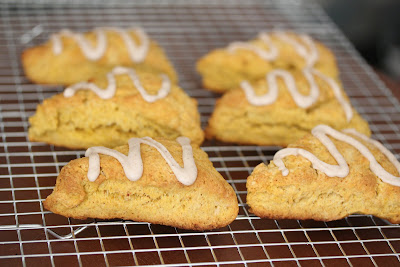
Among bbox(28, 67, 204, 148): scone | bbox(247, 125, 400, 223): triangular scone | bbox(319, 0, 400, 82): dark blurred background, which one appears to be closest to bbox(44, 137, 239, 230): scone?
bbox(247, 125, 400, 223): triangular scone

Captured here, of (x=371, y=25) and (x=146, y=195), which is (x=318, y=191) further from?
(x=371, y=25)

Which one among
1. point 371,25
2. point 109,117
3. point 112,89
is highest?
point 112,89

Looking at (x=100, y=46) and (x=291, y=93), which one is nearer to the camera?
(x=291, y=93)

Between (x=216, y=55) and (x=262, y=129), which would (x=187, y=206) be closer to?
(x=262, y=129)

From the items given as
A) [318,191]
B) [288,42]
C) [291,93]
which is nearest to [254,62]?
[288,42]

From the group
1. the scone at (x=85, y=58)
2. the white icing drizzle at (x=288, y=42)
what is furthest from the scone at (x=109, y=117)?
the white icing drizzle at (x=288, y=42)

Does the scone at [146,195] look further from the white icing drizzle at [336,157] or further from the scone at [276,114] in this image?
the scone at [276,114]

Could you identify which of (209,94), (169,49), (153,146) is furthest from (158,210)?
(169,49)
